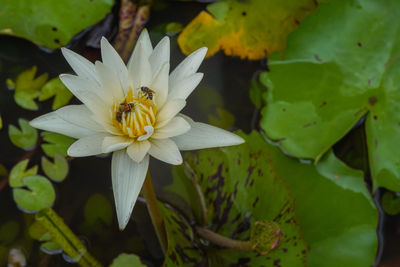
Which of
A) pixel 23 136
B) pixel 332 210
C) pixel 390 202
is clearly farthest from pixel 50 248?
pixel 390 202

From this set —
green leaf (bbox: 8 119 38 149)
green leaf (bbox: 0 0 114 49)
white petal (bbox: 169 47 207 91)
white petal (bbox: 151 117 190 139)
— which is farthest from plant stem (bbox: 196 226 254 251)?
green leaf (bbox: 0 0 114 49)

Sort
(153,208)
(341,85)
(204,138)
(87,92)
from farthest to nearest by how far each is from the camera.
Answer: (341,85), (153,208), (204,138), (87,92)

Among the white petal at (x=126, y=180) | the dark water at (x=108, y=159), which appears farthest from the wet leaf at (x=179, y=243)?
the white petal at (x=126, y=180)

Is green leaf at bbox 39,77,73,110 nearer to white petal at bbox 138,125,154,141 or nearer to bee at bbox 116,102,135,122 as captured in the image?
bee at bbox 116,102,135,122

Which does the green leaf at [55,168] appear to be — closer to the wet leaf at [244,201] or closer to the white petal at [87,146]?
the wet leaf at [244,201]

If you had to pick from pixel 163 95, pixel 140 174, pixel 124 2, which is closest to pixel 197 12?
pixel 124 2

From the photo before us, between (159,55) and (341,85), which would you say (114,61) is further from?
(341,85)
